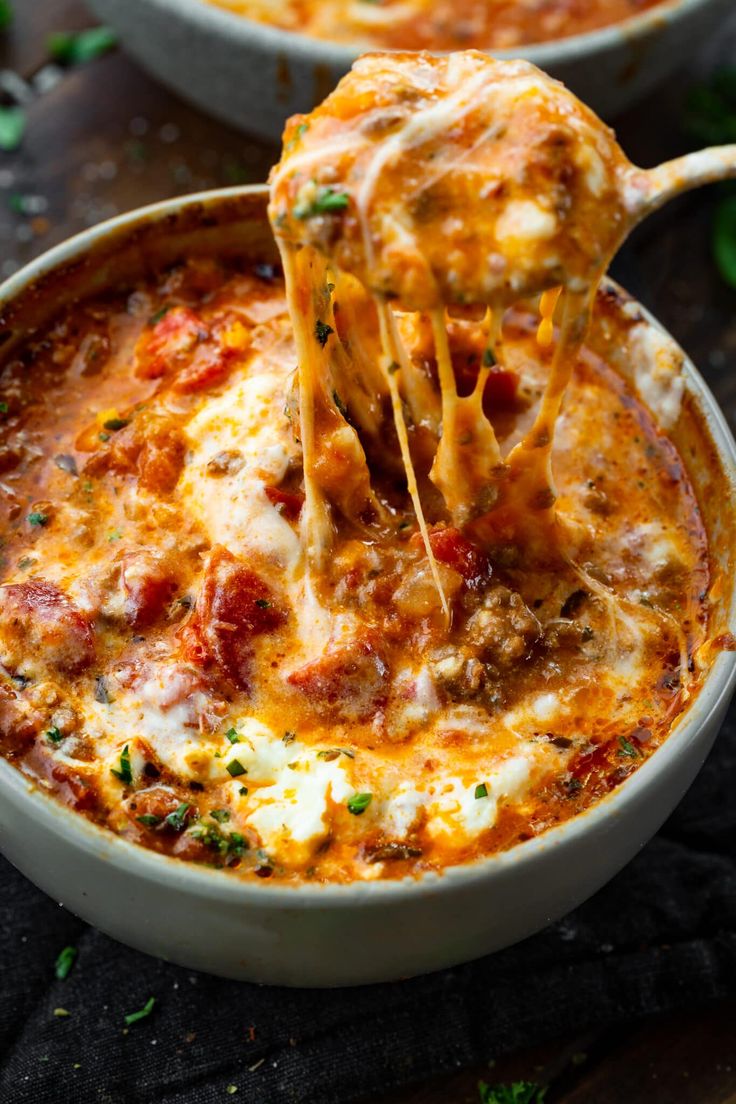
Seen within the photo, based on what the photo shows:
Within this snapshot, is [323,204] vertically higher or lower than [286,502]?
higher

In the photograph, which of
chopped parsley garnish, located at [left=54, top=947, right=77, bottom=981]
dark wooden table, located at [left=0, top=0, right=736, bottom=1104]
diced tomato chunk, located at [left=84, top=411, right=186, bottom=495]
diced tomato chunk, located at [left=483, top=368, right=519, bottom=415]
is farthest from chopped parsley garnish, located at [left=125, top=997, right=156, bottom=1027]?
dark wooden table, located at [left=0, top=0, right=736, bottom=1104]

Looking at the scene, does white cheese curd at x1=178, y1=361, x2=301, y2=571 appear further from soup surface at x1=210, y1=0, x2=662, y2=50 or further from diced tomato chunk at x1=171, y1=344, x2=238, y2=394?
soup surface at x1=210, y1=0, x2=662, y2=50

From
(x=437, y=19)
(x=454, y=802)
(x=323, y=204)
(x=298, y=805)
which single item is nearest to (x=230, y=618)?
(x=298, y=805)

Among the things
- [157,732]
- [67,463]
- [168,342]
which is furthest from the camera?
[168,342]

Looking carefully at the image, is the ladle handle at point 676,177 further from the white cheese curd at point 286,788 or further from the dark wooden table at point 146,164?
the dark wooden table at point 146,164

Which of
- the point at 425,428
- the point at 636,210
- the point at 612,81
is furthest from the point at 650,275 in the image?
the point at 636,210

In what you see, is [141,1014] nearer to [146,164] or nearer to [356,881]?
[356,881]
